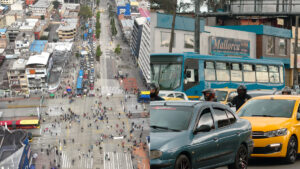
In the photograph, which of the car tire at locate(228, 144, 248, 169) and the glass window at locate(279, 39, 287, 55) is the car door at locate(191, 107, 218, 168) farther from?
the glass window at locate(279, 39, 287, 55)

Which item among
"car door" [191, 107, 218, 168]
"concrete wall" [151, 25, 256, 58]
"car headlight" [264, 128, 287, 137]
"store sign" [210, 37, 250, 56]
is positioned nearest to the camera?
"car door" [191, 107, 218, 168]

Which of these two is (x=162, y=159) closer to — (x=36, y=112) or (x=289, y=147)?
(x=36, y=112)

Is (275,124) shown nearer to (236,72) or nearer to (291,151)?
(291,151)

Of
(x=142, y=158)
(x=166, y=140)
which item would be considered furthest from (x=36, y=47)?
(x=142, y=158)

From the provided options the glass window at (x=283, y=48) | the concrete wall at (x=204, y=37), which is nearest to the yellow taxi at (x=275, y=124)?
the concrete wall at (x=204, y=37)

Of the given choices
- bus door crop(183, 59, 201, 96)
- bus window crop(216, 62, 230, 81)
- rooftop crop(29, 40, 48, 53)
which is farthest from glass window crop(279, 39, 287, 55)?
A: rooftop crop(29, 40, 48, 53)

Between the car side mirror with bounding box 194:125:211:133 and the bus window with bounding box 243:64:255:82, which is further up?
the car side mirror with bounding box 194:125:211:133

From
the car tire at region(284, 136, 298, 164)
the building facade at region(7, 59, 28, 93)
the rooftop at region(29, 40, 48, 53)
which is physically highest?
the rooftop at region(29, 40, 48, 53)
